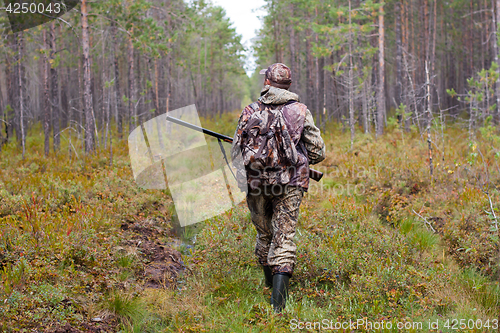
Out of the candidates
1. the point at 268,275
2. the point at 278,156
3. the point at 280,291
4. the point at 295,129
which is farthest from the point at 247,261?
the point at 295,129

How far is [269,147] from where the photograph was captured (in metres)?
3.53

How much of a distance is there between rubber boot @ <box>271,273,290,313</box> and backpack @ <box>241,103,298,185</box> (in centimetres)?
94

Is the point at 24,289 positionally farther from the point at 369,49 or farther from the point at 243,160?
the point at 369,49

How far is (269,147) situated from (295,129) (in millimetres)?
338

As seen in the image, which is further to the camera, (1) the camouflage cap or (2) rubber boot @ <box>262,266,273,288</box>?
(2) rubber boot @ <box>262,266,273,288</box>

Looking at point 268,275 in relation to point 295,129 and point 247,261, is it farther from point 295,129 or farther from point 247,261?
point 295,129

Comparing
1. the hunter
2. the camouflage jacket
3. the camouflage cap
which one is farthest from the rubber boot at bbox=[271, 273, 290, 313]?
the camouflage cap

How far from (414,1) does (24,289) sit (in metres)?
29.8

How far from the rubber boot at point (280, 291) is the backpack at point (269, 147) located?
0.94 meters

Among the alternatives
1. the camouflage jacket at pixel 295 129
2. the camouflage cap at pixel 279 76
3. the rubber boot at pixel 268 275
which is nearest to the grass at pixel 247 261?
the rubber boot at pixel 268 275

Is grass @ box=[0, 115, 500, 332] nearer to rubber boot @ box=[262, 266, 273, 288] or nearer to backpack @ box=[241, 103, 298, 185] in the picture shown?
rubber boot @ box=[262, 266, 273, 288]

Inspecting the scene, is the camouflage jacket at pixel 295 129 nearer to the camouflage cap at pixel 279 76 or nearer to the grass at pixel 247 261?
the camouflage cap at pixel 279 76

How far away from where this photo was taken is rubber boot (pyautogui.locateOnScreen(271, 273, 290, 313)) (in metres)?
3.51

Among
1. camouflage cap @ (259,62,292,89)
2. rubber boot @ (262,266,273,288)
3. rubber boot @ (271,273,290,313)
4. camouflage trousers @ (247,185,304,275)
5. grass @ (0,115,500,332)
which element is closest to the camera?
grass @ (0,115,500,332)
